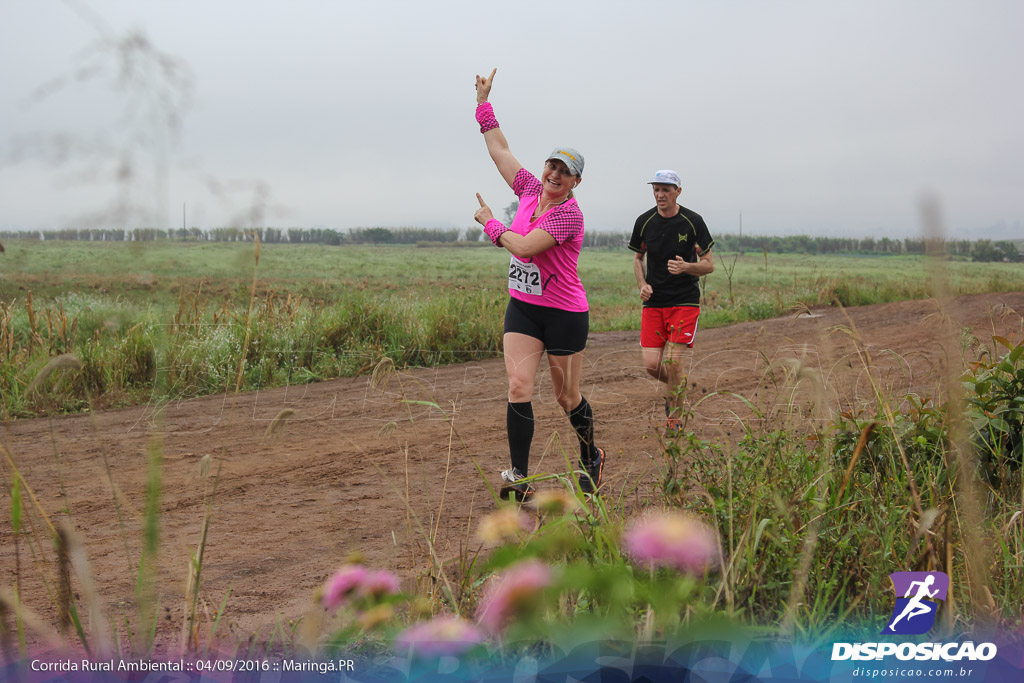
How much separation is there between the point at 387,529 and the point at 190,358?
5275 mm

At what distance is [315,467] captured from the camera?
18.5ft

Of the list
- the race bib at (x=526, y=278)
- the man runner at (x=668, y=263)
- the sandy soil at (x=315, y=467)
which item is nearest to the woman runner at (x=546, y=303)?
the race bib at (x=526, y=278)

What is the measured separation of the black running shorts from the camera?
4758 millimetres

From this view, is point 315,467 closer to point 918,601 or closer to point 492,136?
point 492,136

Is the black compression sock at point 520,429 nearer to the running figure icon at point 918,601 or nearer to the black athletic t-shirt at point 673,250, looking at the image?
the black athletic t-shirt at point 673,250

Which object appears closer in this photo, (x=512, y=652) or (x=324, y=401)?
(x=512, y=652)

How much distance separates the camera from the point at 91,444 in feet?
20.5

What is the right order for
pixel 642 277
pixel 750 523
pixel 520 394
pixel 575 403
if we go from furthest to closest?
pixel 642 277 < pixel 575 403 < pixel 520 394 < pixel 750 523

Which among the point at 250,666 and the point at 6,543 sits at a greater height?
the point at 250,666

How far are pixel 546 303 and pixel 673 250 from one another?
201 cm

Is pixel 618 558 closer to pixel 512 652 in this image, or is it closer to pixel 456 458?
pixel 512 652

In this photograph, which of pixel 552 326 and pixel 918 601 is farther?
pixel 552 326

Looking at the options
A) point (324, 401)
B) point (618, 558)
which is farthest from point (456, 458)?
point (618, 558)

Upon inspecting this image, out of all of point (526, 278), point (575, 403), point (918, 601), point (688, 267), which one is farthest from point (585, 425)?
point (918, 601)
